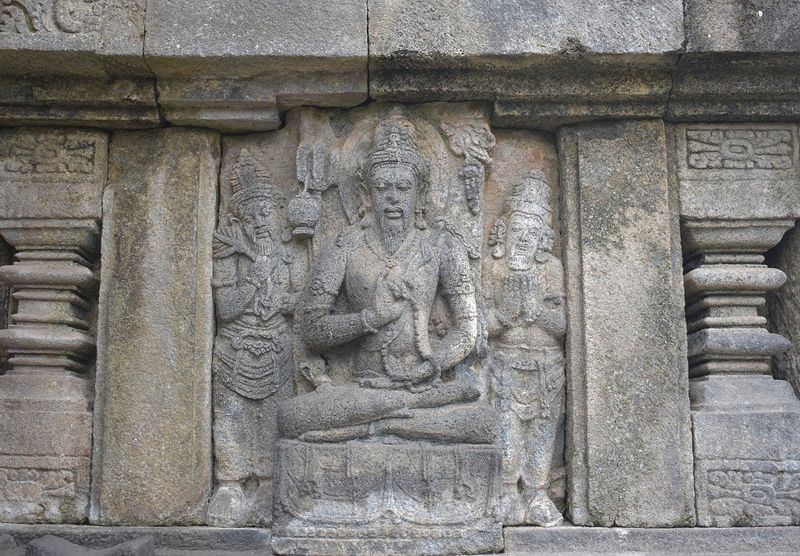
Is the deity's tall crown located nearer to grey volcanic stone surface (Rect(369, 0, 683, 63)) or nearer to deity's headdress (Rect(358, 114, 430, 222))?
deity's headdress (Rect(358, 114, 430, 222))

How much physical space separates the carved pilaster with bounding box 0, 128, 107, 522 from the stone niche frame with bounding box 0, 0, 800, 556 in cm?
1

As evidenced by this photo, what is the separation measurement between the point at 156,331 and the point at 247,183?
909 mm

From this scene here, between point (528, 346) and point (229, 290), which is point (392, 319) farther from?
point (229, 290)

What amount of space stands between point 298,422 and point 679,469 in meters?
1.86

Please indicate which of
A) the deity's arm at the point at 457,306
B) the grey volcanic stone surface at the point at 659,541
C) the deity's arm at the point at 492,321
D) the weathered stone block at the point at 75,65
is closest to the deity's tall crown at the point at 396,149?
the deity's arm at the point at 457,306

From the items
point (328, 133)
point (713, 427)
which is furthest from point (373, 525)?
point (328, 133)

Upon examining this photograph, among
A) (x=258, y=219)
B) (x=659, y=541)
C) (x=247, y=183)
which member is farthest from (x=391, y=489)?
(x=247, y=183)

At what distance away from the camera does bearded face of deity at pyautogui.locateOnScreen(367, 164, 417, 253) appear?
4578 millimetres

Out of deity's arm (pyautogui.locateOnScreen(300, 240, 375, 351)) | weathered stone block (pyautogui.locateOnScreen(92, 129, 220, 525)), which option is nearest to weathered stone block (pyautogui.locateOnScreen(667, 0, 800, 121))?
deity's arm (pyautogui.locateOnScreen(300, 240, 375, 351))

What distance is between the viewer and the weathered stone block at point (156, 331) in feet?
14.6

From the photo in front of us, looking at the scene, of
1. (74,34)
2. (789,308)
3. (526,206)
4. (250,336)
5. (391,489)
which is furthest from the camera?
(789,308)

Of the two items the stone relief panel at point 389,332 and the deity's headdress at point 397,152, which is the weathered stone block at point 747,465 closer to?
the stone relief panel at point 389,332

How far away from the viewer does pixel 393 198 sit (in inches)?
180

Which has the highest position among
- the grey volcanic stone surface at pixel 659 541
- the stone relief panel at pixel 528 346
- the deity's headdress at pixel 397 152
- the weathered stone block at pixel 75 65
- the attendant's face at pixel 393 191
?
the weathered stone block at pixel 75 65
